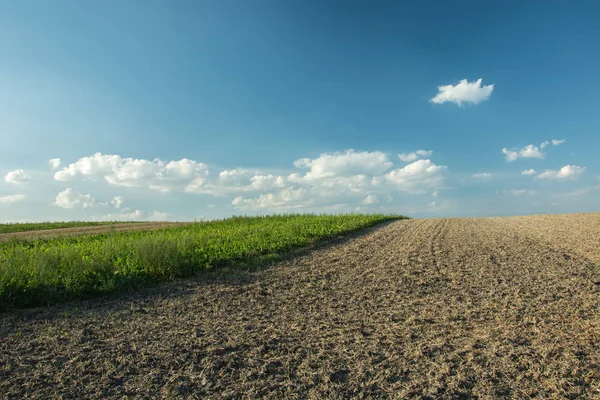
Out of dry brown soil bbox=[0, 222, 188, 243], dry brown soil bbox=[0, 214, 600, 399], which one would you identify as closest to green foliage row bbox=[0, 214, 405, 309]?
dry brown soil bbox=[0, 214, 600, 399]

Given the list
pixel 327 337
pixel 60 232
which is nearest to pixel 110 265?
pixel 327 337

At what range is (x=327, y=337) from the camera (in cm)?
624

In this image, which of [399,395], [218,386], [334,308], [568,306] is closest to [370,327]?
[334,308]

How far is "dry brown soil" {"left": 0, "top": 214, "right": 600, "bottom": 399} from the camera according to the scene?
490 centimetres

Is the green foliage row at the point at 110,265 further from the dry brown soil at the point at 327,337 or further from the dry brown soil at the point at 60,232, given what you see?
the dry brown soil at the point at 60,232

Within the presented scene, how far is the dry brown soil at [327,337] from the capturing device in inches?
193

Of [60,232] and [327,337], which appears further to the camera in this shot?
[60,232]

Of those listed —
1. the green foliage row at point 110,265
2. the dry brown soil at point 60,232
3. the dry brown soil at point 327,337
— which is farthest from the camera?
the dry brown soil at point 60,232

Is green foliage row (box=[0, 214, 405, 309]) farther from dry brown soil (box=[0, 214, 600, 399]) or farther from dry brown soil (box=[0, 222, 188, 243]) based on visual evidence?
dry brown soil (box=[0, 222, 188, 243])

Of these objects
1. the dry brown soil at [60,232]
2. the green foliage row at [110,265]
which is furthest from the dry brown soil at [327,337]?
the dry brown soil at [60,232]

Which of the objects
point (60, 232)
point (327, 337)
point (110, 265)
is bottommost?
point (327, 337)

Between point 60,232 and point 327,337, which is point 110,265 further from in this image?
point 60,232

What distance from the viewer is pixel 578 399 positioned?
15.5ft

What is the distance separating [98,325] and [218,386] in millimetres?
3482
